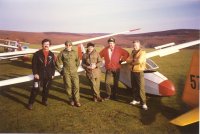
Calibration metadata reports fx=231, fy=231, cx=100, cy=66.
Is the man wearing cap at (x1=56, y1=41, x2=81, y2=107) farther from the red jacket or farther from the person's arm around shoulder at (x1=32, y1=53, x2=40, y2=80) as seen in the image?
the red jacket

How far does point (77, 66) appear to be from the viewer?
4625 millimetres

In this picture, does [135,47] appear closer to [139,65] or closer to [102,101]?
[139,65]

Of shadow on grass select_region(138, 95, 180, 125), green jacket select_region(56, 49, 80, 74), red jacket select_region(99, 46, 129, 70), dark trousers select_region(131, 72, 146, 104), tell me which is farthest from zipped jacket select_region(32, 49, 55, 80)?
shadow on grass select_region(138, 95, 180, 125)

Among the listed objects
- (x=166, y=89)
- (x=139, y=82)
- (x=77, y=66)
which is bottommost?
(x=166, y=89)

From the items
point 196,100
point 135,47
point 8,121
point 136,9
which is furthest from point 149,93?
point 8,121

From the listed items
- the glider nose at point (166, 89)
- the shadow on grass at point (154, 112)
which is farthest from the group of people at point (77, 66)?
the glider nose at point (166, 89)

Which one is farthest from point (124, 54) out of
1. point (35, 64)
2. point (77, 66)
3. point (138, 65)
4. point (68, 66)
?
point (35, 64)

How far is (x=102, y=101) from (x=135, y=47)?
1.41 m

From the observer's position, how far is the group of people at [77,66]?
4391mm

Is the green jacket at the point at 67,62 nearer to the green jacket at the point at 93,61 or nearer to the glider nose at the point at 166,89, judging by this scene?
the green jacket at the point at 93,61

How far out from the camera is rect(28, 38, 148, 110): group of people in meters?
4.39

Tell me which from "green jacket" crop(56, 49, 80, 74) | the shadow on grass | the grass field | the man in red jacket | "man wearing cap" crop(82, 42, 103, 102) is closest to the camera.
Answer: the grass field

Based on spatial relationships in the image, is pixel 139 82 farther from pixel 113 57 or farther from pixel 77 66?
pixel 77 66

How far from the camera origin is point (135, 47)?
4355 mm
